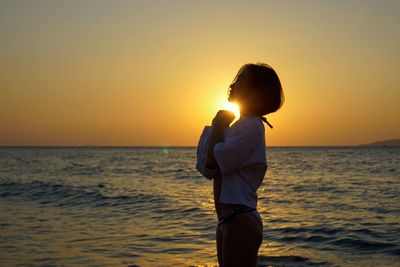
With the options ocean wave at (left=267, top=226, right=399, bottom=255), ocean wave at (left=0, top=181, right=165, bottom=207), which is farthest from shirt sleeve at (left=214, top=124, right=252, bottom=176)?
ocean wave at (left=0, top=181, right=165, bottom=207)

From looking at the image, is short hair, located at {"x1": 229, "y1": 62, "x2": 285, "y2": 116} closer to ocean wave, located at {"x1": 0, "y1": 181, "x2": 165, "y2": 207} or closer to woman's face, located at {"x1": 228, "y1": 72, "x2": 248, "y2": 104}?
woman's face, located at {"x1": 228, "y1": 72, "x2": 248, "y2": 104}

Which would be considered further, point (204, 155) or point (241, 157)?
point (204, 155)

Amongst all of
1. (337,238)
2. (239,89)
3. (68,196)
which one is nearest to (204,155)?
(239,89)

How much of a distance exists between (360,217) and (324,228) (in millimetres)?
2719

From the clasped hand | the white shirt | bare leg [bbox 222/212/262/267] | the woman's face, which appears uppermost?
the woman's face

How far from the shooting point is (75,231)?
1195 centimetres

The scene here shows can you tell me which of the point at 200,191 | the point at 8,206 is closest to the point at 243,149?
the point at 8,206

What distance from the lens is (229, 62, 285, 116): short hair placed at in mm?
3092

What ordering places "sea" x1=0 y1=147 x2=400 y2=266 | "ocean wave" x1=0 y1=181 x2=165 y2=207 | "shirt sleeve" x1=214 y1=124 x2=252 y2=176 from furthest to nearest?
"ocean wave" x1=0 y1=181 x2=165 y2=207, "sea" x1=0 y1=147 x2=400 y2=266, "shirt sleeve" x1=214 y1=124 x2=252 y2=176

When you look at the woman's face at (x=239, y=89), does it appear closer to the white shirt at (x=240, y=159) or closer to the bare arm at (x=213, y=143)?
the white shirt at (x=240, y=159)

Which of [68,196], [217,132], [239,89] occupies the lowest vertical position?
[68,196]

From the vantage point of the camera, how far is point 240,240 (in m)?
3.03

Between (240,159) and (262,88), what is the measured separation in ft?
1.53

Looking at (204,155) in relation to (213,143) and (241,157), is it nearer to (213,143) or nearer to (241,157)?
(213,143)
